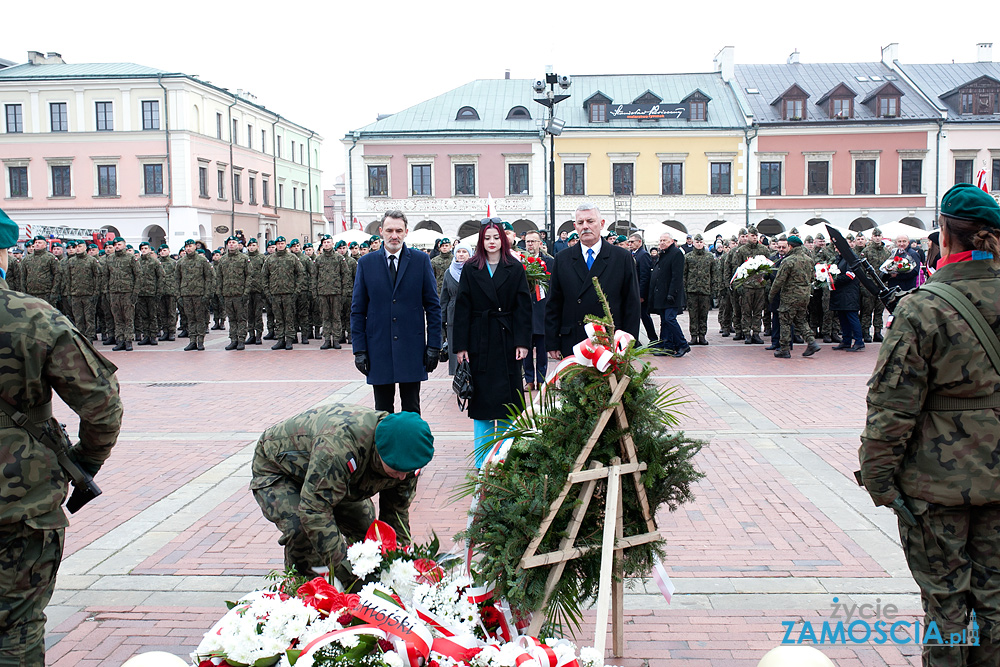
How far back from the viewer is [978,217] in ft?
9.39

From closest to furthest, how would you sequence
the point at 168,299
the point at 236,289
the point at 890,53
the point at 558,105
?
the point at 236,289 < the point at 168,299 < the point at 558,105 < the point at 890,53

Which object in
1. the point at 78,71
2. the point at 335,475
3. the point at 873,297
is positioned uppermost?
the point at 78,71

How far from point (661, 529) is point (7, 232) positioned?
4035 mm

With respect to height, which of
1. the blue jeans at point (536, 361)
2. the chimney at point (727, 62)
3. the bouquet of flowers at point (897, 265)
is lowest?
the blue jeans at point (536, 361)

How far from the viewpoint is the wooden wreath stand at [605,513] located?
3.14 metres

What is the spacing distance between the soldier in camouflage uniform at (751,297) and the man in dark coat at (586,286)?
930 cm

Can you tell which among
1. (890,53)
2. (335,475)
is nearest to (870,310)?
(335,475)

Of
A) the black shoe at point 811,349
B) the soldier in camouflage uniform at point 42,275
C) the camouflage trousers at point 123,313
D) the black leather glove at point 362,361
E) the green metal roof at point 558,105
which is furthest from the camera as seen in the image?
the green metal roof at point 558,105

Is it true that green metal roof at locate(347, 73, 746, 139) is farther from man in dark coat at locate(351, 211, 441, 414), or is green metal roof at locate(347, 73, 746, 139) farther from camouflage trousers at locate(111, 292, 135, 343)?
man in dark coat at locate(351, 211, 441, 414)

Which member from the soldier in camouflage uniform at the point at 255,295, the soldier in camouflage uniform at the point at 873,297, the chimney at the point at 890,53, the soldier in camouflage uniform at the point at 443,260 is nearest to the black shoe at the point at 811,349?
the soldier in camouflage uniform at the point at 873,297

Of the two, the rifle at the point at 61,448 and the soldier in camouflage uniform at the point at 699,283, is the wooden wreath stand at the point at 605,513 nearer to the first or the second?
the rifle at the point at 61,448

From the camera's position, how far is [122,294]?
16.3 m

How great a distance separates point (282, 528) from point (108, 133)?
50202mm

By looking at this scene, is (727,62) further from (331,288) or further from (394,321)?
(394,321)
